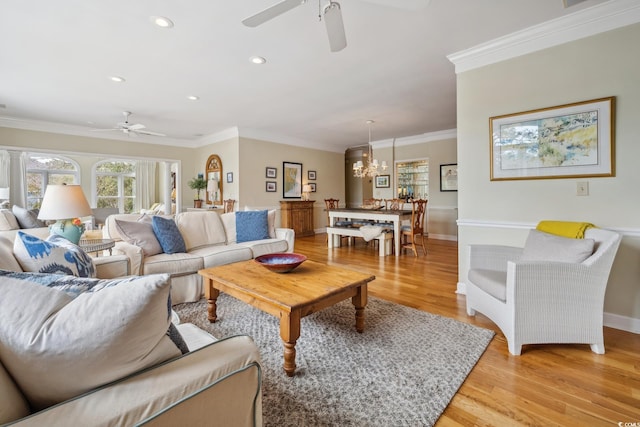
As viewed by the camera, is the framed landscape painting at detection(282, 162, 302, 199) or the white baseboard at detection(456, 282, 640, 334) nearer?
the white baseboard at detection(456, 282, 640, 334)

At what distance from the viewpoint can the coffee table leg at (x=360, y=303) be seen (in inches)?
87.4

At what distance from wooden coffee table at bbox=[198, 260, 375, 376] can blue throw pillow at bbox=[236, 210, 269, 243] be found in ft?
3.80

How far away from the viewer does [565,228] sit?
7.72 feet

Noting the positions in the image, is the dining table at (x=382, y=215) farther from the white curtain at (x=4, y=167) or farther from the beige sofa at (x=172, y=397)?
the white curtain at (x=4, y=167)

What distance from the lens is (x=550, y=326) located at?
1.97 m

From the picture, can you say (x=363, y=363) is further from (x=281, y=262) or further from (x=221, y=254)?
(x=221, y=254)

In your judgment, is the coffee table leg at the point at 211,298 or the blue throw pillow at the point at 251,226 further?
the blue throw pillow at the point at 251,226

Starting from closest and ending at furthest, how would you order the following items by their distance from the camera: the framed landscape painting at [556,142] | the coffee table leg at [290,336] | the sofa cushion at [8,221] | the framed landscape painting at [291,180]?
the coffee table leg at [290,336] → the framed landscape painting at [556,142] → the sofa cushion at [8,221] → the framed landscape painting at [291,180]

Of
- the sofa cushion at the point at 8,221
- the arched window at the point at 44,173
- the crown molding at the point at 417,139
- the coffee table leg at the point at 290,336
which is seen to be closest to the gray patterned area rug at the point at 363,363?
the coffee table leg at the point at 290,336

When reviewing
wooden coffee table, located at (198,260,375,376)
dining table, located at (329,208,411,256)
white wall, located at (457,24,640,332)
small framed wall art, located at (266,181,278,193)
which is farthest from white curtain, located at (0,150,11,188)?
white wall, located at (457,24,640,332)

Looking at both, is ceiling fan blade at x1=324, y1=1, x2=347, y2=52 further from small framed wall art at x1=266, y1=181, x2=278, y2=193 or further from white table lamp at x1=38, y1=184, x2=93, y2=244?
small framed wall art at x1=266, y1=181, x2=278, y2=193

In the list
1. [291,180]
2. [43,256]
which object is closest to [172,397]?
[43,256]

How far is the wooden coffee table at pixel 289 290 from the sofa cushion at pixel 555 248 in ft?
4.15

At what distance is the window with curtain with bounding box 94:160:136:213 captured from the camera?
8.32 meters
